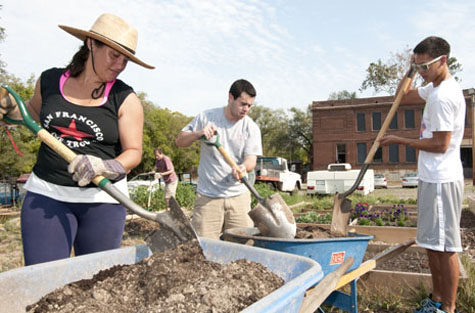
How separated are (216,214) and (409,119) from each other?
106ft

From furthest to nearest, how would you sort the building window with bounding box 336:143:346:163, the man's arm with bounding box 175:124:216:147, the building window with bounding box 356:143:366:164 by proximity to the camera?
the building window with bounding box 336:143:346:163
the building window with bounding box 356:143:366:164
the man's arm with bounding box 175:124:216:147

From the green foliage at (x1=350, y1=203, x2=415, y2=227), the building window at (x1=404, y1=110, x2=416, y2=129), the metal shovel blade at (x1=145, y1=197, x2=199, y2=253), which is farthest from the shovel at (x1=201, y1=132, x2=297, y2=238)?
the building window at (x1=404, y1=110, x2=416, y2=129)

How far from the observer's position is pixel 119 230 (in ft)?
6.56

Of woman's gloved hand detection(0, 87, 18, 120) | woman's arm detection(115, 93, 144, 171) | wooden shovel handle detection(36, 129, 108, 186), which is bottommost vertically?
wooden shovel handle detection(36, 129, 108, 186)

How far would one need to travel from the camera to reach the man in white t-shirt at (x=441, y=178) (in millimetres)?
2566

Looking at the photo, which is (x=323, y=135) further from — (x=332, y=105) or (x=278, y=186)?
(x=278, y=186)

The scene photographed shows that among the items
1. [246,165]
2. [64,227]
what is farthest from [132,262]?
[246,165]

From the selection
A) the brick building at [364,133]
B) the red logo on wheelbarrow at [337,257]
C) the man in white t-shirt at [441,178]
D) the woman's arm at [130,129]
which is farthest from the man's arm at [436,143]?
the brick building at [364,133]

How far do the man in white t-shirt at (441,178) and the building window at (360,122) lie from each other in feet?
103

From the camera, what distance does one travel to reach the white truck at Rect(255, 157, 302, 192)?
16328mm

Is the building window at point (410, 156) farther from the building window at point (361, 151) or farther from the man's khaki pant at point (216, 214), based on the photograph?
the man's khaki pant at point (216, 214)

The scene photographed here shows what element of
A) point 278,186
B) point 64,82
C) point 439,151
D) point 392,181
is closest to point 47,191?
point 64,82

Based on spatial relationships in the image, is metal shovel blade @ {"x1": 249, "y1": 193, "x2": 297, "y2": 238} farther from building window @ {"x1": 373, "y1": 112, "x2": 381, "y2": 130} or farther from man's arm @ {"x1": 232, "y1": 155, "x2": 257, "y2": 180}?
building window @ {"x1": 373, "y1": 112, "x2": 381, "y2": 130}

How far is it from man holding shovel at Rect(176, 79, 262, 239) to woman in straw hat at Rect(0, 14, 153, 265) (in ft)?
3.48
